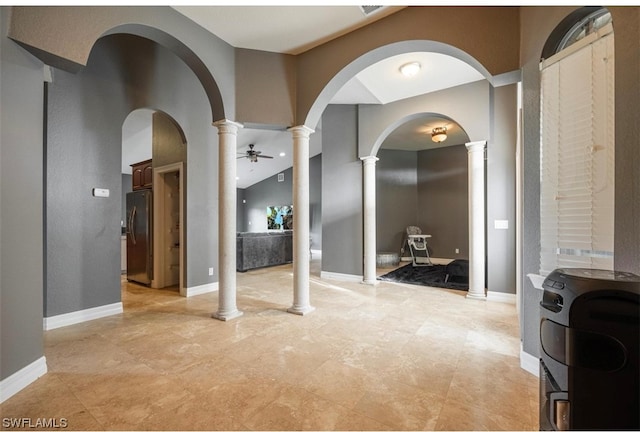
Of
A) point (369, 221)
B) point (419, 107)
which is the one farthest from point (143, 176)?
point (419, 107)

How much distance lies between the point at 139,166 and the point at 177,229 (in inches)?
58.5

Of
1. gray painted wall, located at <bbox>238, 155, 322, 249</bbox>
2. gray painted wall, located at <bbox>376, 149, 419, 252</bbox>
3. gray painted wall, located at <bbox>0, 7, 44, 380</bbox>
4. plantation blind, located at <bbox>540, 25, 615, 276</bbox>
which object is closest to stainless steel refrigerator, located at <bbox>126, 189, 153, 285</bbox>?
gray painted wall, located at <bbox>0, 7, 44, 380</bbox>

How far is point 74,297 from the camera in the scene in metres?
3.10

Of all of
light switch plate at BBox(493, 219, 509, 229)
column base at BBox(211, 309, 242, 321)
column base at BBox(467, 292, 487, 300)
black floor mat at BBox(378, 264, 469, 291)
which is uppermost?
light switch plate at BBox(493, 219, 509, 229)

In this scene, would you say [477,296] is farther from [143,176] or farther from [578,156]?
[143,176]

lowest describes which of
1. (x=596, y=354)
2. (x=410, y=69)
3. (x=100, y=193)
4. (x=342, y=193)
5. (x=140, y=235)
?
(x=596, y=354)

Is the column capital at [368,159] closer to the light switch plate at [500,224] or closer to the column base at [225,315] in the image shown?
the light switch plate at [500,224]

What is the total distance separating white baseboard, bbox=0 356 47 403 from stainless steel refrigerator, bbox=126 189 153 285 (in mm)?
2747

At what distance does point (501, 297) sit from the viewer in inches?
153

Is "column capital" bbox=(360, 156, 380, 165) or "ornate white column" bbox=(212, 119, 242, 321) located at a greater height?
"column capital" bbox=(360, 156, 380, 165)

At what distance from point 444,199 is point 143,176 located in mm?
7297

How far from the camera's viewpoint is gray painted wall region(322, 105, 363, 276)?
5207 millimetres

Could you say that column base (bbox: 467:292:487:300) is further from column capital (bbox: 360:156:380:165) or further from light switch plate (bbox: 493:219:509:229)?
column capital (bbox: 360:156:380:165)

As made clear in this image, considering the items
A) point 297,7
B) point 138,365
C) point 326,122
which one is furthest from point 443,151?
point 138,365
